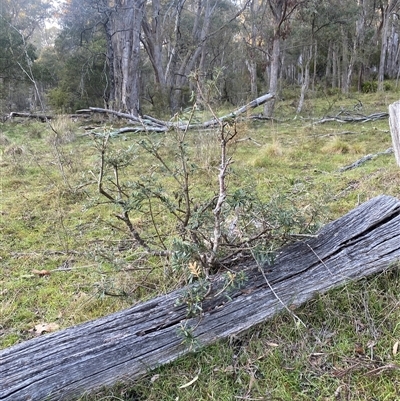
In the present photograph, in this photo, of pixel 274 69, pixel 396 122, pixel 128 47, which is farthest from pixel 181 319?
pixel 128 47

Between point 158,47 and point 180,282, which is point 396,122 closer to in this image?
point 180,282

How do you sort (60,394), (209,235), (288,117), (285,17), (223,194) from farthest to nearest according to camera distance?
(288,117) < (285,17) < (209,235) < (223,194) < (60,394)

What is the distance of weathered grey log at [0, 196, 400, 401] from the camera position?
1544mm

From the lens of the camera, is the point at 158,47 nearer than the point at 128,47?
No

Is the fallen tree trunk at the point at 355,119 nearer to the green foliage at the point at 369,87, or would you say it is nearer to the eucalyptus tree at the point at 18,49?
the eucalyptus tree at the point at 18,49

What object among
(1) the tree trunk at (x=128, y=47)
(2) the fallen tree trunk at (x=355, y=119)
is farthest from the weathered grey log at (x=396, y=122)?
(1) the tree trunk at (x=128, y=47)

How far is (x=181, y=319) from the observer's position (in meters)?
1.75

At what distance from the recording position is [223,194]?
1.91 metres

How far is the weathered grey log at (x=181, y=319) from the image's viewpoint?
1544 mm

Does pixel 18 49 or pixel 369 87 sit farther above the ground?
pixel 18 49

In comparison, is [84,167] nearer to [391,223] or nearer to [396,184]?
[396,184]

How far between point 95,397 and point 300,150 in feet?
18.4

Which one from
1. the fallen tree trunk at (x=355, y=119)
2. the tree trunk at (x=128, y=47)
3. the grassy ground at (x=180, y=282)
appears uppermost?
the tree trunk at (x=128, y=47)

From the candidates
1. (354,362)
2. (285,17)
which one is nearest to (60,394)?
(354,362)
